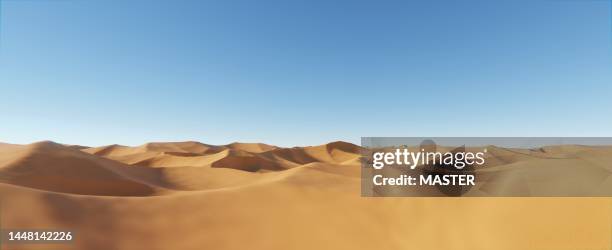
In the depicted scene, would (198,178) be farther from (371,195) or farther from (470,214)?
(470,214)

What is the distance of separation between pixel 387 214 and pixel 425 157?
6352mm

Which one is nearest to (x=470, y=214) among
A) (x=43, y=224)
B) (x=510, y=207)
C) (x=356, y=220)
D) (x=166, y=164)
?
(x=510, y=207)

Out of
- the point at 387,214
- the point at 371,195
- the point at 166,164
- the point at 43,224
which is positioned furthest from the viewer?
the point at 166,164

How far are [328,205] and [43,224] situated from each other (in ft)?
21.1

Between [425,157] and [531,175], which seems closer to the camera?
[531,175]

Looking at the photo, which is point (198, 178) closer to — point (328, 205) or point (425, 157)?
point (328, 205)

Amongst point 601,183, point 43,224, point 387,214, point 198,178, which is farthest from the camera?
point 198,178

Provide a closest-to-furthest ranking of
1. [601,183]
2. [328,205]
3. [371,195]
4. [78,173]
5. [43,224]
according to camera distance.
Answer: [43,224]
[601,183]
[328,205]
[371,195]
[78,173]

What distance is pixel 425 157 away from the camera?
13.0 m

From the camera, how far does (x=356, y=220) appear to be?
735 centimetres

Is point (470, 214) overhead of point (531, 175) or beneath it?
beneath

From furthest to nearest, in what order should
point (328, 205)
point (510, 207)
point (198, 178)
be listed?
point (198, 178)
point (328, 205)
point (510, 207)

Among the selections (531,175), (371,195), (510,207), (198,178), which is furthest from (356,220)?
(198,178)

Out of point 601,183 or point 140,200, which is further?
point 140,200
